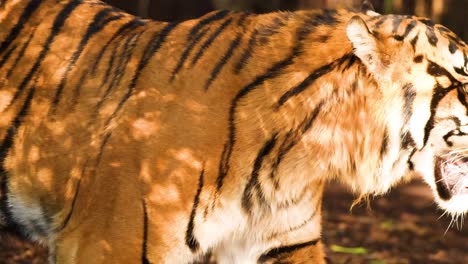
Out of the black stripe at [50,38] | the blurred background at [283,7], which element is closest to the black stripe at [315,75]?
the black stripe at [50,38]

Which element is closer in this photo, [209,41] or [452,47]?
[452,47]

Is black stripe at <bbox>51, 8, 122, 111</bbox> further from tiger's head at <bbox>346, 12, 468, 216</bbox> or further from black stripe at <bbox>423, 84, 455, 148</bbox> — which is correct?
black stripe at <bbox>423, 84, 455, 148</bbox>

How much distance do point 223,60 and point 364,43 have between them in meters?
0.51

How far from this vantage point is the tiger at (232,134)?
123 inches

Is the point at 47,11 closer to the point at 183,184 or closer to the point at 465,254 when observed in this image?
the point at 183,184

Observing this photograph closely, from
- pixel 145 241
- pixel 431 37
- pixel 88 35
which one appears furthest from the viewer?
pixel 88 35

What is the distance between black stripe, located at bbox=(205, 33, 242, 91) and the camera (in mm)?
3215

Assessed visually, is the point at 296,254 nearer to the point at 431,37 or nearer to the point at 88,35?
the point at 431,37

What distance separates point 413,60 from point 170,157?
0.92 meters

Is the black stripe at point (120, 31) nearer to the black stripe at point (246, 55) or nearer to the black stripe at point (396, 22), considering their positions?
the black stripe at point (246, 55)

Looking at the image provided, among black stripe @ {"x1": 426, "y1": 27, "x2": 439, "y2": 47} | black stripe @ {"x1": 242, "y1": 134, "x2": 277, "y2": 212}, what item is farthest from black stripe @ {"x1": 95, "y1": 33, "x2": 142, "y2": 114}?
black stripe @ {"x1": 426, "y1": 27, "x2": 439, "y2": 47}

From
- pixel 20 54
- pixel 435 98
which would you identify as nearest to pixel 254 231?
pixel 435 98

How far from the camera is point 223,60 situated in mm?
3260

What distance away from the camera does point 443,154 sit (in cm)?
327
